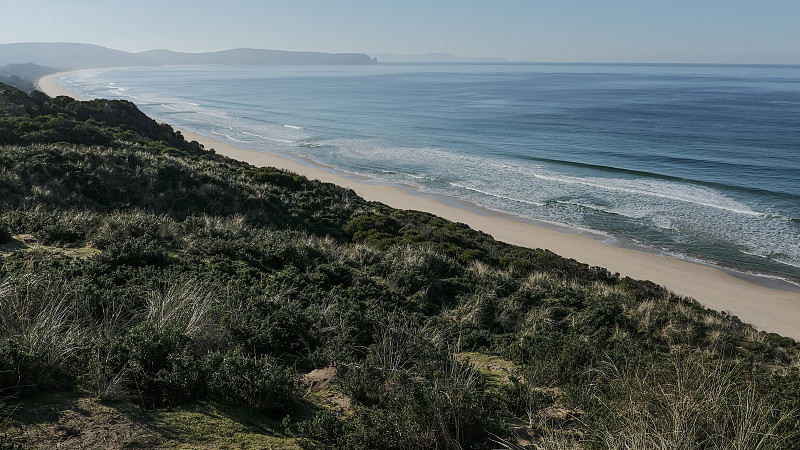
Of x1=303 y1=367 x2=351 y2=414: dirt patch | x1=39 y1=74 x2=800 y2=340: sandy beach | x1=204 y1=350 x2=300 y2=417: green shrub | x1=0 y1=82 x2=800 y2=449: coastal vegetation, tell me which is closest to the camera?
x1=0 y1=82 x2=800 y2=449: coastal vegetation

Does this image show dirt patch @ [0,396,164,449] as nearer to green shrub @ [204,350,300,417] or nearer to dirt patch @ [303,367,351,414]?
green shrub @ [204,350,300,417]

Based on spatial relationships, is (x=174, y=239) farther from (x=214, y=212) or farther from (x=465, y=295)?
(x=214, y=212)

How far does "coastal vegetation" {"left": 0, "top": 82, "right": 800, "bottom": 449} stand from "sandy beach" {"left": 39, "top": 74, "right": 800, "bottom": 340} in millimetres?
6101

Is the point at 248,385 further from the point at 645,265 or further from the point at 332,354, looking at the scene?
the point at 645,265

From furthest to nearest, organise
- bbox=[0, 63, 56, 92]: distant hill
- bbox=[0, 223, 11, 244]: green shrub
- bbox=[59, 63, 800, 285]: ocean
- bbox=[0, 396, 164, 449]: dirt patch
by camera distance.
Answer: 1. bbox=[0, 63, 56, 92]: distant hill
2. bbox=[59, 63, 800, 285]: ocean
3. bbox=[0, 223, 11, 244]: green shrub
4. bbox=[0, 396, 164, 449]: dirt patch

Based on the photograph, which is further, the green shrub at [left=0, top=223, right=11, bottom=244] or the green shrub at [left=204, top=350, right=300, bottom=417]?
the green shrub at [left=0, top=223, right=11, bottom=244]

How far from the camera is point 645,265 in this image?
830 inches

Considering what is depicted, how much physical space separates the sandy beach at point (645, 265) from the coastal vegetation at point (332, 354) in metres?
6.10

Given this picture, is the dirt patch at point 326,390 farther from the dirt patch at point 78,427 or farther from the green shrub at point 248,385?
the dirt patch at point 78,427

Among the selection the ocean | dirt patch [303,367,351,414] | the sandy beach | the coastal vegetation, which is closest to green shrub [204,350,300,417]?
the coastal vegetation

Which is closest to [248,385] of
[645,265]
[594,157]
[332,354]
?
[332,354]

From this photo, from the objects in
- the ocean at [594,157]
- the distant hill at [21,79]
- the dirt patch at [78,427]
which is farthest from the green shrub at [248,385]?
the distant hill at [21,79]

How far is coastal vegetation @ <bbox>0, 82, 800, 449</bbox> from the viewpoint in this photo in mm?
3734

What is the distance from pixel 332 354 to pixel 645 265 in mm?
19205
